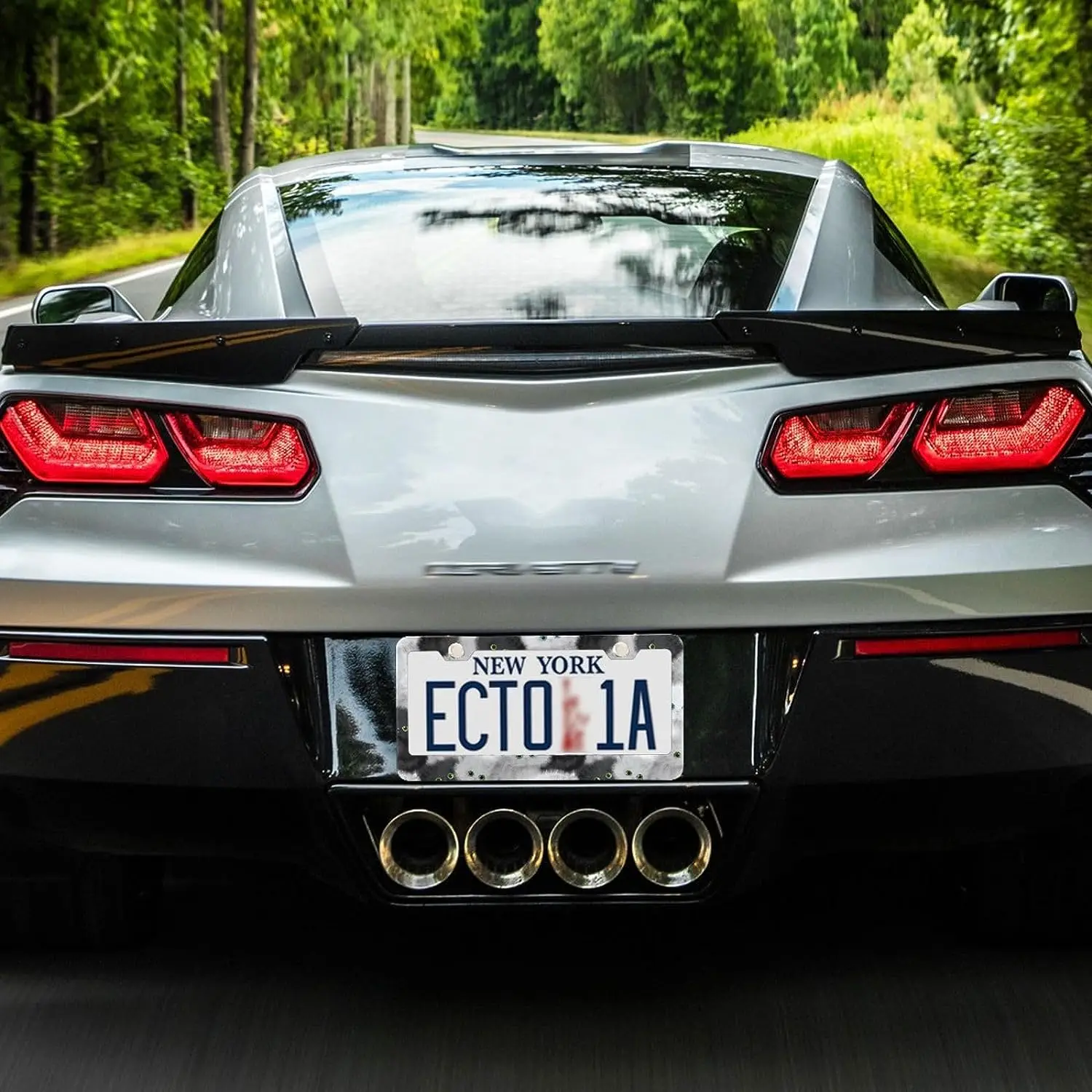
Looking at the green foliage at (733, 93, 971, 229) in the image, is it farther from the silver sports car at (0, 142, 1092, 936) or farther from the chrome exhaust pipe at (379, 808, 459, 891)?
the chrome exhaust pipe at (379, 808, 459, 891)

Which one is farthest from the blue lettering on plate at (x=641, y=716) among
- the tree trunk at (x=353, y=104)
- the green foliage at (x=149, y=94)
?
the tree trunk at (x=353, y=104)

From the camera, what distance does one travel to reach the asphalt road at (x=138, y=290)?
1952 cm

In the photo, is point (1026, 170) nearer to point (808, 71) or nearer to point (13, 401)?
point (13, 401)

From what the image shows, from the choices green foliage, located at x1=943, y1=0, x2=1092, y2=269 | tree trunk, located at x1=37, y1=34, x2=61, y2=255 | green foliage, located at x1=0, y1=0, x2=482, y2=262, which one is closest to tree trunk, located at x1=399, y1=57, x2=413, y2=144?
green foliage, located at x1=0, y1=0, x2=482, y2=262

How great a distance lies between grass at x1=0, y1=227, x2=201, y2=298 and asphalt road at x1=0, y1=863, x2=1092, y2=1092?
72.6 ft

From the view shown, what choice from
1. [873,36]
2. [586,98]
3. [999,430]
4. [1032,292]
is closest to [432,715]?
[999,430]

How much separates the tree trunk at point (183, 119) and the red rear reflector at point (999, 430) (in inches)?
1682

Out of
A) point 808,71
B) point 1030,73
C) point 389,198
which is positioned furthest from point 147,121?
point 808,71

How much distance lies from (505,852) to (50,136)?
33185 mm

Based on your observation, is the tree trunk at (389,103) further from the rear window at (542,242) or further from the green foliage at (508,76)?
the rear window at (542,242)

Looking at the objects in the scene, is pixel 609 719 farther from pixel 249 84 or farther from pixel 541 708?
pixel 249 84

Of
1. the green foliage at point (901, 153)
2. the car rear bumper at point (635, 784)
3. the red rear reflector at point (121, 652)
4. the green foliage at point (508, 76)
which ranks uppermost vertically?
the red rear reflector at point (121, 652)

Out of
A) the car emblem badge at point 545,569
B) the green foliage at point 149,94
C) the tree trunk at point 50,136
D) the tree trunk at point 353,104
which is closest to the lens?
the car emblem badge at point 545,569

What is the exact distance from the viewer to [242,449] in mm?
2830
